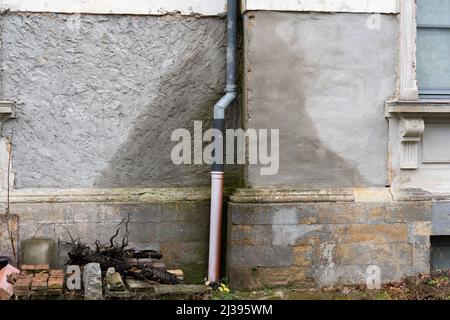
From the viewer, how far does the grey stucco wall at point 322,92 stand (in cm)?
620

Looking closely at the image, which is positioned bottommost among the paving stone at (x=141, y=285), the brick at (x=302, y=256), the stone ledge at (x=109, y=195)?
the paving stone at (x=141, y=285)

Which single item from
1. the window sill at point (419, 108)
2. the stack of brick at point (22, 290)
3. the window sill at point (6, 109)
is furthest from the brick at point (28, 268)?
the window sill at point (419, 108)

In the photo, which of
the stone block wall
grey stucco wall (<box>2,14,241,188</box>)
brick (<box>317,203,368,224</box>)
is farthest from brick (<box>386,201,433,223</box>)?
grey stucco wall (<box>2,14,241,188</box>)

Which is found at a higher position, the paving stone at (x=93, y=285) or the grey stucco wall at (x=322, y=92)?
the grey stucco wall at (x=322, y=92)

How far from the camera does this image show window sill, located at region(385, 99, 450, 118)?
6.22 metres

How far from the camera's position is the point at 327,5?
6270 mm

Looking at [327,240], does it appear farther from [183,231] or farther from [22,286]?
[22,286]

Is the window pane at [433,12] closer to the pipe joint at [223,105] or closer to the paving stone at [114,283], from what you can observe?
the pipe joint at [223,105]

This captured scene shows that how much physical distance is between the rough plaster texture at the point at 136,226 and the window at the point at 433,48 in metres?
2.45

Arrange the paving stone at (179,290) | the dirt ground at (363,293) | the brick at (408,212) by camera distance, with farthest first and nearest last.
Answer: the brick at (408,212) < the dirt ground at (363,293) < the paving stone at (179,290)

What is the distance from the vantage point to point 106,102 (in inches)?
250
